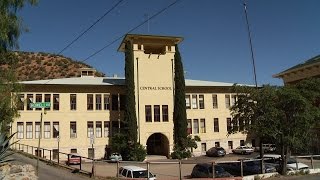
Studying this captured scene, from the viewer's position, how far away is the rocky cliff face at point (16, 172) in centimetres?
1546

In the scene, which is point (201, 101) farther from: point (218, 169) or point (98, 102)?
point (218, 169)

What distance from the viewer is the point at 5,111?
24.7 meters

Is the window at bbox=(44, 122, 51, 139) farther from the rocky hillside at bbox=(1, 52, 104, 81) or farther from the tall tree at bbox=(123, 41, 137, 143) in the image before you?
the rocky hillside at bbox=(1, 52, 104, 81)

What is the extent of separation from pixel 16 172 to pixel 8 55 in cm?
903

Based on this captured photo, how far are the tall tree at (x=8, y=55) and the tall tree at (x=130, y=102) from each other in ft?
78.0

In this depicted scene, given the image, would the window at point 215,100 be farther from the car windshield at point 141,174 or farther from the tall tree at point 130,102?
the car windshield at point 141,174

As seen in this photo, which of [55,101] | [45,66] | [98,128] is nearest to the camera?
[55,101]

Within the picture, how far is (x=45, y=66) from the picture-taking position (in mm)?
122500

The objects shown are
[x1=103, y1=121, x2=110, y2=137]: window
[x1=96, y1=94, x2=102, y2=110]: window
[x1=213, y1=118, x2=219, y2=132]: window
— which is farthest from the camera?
[x1=213, y1=118, x2=219, y2=132]: window

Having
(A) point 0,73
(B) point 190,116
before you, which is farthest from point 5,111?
(B) point 190,116

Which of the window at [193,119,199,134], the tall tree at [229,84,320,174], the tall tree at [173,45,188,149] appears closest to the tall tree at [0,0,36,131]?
the tall tree at [229,84,320,174]

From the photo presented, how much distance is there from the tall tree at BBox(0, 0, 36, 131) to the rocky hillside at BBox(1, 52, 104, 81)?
3495 inches

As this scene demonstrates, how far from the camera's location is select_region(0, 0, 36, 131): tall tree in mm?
20188

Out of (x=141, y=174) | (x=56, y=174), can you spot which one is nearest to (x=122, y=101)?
(x=56, y=174)
